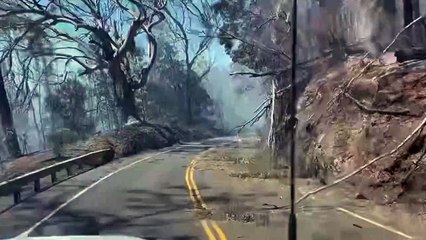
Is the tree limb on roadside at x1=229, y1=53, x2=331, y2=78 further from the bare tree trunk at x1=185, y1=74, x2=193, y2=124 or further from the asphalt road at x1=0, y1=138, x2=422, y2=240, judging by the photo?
the asphalt road at x1=0, y1=138, x2=422, y2=240

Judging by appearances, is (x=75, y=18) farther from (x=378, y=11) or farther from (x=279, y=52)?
(x=378, y=11)

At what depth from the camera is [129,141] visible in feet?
17.6

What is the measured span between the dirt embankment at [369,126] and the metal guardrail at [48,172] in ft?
6.05

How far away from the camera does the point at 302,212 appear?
457cm

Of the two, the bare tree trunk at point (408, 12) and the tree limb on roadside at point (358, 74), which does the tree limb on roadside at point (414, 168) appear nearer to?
the tree limb on roadside at point (358, 74)

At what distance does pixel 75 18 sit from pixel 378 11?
2.71 metres

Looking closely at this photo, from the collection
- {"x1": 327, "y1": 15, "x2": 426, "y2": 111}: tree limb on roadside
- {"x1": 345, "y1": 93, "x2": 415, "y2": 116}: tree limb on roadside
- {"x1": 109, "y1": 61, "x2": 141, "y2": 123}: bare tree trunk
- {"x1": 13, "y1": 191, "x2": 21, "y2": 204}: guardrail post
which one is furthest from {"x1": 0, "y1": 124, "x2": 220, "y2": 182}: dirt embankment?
{"x1": 345, "y1": 93, "x2": 415, "y2": 116}: tree limb on roadside

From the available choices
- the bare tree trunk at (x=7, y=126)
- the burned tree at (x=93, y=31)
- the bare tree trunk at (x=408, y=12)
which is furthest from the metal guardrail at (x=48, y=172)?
the bare tree trunk at (x=408, y=12)

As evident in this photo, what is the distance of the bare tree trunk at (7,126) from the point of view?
519 centimetres

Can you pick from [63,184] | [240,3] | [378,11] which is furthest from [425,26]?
[63,184]

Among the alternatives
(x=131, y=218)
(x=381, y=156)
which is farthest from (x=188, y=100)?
(x=381, y=156)

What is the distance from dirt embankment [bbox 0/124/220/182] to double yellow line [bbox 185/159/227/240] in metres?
0.32

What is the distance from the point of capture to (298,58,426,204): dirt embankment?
4785 mm

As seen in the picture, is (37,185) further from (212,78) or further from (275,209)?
(275,209)
